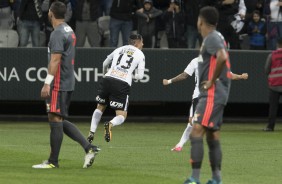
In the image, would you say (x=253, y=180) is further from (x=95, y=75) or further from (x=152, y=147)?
(x=95, y=75)

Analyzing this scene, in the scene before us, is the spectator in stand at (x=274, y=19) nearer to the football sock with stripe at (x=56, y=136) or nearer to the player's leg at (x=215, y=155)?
the football sock with stripe at (x=56, y=136)

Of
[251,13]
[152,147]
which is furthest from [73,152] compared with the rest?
[251,13]

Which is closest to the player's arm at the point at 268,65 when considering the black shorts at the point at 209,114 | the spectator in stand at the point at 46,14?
the spectator in stand at the point at 46,14

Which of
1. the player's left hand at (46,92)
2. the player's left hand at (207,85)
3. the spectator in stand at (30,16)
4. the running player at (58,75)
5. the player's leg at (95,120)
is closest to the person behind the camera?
the player's left hand at (207,85)

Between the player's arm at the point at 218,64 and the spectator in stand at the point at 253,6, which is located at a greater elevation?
the player's arm at the point at 218,64

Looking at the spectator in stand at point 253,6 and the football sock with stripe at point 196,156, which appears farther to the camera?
the spectator in stand at point 253,6

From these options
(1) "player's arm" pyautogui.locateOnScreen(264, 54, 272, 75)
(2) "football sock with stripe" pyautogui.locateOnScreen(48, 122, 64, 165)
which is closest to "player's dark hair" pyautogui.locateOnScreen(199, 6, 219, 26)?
(2) "football sock with stripe" pyautogui.locateOnScreen(48, 122, 64, 165)

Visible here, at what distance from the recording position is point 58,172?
1314 cm

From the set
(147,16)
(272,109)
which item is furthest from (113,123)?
(147,16)

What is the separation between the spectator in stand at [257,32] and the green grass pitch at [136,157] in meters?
2.26

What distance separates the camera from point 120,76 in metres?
18.4

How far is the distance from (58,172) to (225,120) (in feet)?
41.7

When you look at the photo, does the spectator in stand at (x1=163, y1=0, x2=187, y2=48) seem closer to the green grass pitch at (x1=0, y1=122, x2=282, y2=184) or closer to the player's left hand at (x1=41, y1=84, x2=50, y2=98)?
the green grass pitch at (x1=0, y1=122, x2=282, y2=184)

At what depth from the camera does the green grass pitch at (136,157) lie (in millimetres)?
12648
